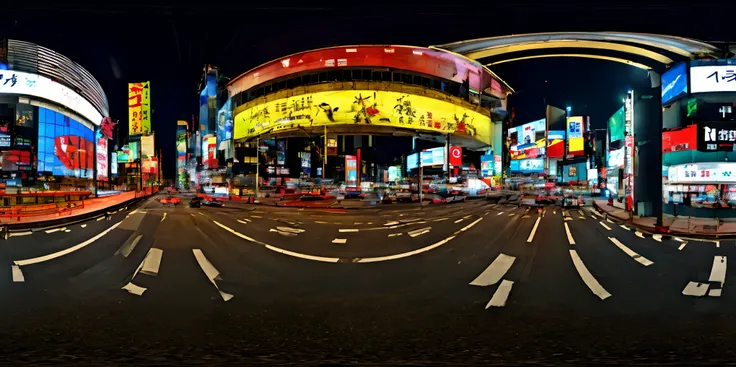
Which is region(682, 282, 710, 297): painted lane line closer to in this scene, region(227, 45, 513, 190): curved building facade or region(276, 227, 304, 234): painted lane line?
region(227, 45, 513, 190): curved building facade

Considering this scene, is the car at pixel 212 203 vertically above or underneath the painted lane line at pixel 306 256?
above

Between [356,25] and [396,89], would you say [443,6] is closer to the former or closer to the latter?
[356,25]

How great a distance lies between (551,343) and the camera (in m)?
3.14

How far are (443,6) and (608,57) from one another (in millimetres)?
2859

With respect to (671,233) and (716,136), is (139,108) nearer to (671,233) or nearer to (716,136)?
(671,233)

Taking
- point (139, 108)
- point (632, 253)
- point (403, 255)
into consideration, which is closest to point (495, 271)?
point (403, 255)

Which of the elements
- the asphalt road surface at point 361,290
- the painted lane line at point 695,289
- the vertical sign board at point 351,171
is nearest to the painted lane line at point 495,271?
the asphalt road surface at point 361,290

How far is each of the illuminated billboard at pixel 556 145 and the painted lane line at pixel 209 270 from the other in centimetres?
3408

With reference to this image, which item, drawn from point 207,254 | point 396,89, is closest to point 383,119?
point 396,89

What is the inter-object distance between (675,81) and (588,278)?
279 inches

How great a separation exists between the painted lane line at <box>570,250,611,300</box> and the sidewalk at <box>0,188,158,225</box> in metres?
6.41

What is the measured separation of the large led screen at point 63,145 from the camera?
17.6 feet

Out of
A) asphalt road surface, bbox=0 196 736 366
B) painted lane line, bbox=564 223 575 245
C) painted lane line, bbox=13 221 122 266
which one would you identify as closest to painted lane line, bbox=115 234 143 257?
asphalt road surface, bbox=0 196 736 366

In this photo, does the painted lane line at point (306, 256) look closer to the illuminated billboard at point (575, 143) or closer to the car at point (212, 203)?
the car at point (212, 203)
